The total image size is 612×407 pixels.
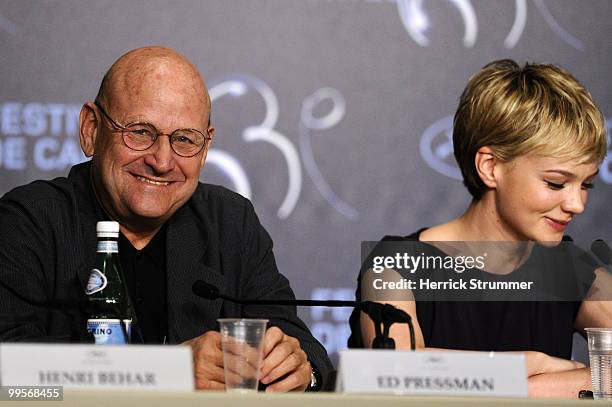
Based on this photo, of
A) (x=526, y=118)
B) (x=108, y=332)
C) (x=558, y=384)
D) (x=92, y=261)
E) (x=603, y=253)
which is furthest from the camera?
(x=603, y=253)

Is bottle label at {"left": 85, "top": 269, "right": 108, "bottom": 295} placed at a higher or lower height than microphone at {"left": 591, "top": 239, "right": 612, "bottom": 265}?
lower

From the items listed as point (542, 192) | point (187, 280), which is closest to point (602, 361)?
point (542, 192)

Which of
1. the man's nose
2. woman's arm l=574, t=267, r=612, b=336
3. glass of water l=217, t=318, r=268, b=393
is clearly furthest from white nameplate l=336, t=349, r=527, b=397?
woman's arm l=574, t=267, r=612, b=336

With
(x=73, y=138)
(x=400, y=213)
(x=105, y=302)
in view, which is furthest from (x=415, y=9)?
(x=105, y=302)

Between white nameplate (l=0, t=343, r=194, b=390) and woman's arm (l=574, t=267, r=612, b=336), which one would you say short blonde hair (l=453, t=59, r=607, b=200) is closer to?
woman's arm (l=574, t=267, r=612, b=336)

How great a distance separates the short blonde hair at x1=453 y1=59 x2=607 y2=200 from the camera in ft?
7.89

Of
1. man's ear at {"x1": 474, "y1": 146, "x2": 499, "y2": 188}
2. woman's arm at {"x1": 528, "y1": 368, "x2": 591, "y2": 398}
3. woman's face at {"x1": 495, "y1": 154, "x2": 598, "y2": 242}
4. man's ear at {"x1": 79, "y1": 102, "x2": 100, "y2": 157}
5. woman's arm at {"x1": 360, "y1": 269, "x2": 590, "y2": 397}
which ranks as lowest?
woman's arm at {"x1": 528, "y1": 368, "x2": 591, "y2": 398}

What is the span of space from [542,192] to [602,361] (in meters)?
0.87

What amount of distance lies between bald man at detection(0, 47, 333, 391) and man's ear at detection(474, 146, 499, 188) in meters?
0.61

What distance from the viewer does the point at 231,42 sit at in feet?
11.2

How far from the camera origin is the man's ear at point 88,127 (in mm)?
2482

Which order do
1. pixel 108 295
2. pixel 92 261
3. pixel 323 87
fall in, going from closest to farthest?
1. pixel 108 295
2. pixel 92 261
3. pixel 323 87

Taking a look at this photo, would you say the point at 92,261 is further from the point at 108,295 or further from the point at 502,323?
the point at 502,323

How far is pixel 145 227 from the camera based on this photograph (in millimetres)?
2475
